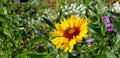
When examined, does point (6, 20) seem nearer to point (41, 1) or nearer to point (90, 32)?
point (90, 32)

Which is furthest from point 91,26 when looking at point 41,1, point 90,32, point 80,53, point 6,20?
point 41,1

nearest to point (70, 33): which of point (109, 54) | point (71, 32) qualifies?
point (71, 32)

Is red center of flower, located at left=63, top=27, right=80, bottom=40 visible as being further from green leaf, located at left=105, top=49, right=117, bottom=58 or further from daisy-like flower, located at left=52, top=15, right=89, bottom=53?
green leaf, located at left=105, top=49, right=117, bottom=58

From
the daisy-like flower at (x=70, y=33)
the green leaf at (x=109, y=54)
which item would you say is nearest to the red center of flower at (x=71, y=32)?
the daisy-like flower at (x=70, y=33)

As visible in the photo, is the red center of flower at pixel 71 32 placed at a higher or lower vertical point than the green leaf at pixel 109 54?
higher

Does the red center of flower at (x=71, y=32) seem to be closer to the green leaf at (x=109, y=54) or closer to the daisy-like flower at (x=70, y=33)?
the daisy-like flower at (x=70, y=33)

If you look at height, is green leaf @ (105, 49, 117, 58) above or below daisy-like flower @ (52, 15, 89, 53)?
below

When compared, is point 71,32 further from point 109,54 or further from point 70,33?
point 109,54

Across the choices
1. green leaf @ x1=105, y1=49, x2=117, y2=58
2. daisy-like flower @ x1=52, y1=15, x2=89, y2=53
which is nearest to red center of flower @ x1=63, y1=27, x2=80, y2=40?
daisy-like flower @ x1=52, y1=15, x2=89, y2=53

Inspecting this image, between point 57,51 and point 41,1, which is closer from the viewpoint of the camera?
point 57,51
